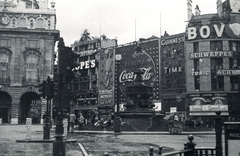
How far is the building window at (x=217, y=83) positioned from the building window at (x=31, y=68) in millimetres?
28921

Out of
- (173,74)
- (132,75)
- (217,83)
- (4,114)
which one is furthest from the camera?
(132,75)

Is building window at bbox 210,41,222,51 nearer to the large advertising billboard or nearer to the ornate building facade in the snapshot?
the large advertising billboard

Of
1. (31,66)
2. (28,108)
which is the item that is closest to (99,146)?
(31,66)

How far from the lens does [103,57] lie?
67.4 m

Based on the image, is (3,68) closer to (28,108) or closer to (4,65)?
(4,65)

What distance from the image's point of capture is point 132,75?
61375mm

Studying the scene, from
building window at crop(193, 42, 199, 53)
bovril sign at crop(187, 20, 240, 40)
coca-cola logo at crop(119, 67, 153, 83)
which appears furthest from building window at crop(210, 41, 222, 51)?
coca-cola logo at crop(119, 67, 153, 83)

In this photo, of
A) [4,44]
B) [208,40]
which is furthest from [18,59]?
[208,40]

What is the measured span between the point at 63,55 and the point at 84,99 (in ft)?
201

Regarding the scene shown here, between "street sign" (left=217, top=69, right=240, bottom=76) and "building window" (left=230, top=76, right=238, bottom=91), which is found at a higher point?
"street sign" (left=217, top=69, right=240, bottom=76)

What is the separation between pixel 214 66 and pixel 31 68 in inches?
1172

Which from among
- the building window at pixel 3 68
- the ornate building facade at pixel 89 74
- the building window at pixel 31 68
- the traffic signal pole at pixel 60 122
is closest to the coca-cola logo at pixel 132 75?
the ornate building facade at pixel 89 74

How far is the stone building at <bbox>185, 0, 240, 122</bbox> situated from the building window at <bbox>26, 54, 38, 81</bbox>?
2530 centimetres

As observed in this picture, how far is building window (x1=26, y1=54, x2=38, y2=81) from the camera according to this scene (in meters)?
57.9
